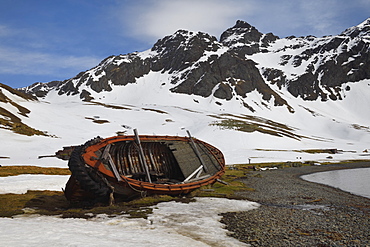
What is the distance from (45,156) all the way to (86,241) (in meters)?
45.5

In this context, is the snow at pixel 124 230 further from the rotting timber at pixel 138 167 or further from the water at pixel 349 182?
the water at pixel 349 182

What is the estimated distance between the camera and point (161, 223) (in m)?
12.9

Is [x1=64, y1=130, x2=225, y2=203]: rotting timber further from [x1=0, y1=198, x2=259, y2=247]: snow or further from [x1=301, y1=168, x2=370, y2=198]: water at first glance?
[x1=301, y1=168, x2=370, y2=198]: water

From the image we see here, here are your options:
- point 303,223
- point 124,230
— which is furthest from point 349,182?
point 124,230

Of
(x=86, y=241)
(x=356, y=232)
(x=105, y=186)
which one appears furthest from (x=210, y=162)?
(x=86, y=241)

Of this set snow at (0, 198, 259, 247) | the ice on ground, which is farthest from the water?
the ice on ground

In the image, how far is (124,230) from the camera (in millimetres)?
11352

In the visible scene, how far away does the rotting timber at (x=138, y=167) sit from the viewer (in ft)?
52.5

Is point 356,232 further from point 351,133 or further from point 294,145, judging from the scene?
point 351,133

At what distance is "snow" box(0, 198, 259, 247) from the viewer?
9.13 m

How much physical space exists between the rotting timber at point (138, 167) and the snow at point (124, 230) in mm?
2439

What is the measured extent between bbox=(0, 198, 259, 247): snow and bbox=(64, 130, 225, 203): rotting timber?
244cm

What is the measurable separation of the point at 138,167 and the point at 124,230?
34.3ft

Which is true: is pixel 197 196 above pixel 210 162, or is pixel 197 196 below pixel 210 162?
below
